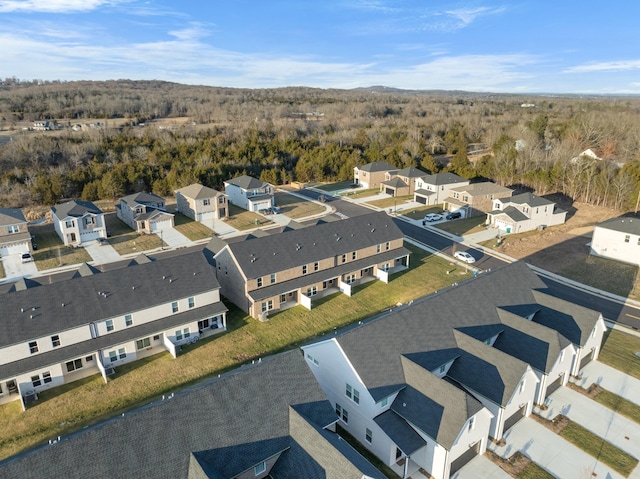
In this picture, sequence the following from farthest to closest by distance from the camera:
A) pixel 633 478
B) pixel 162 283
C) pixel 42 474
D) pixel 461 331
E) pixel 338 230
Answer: pixel 338 230, pixel 162 283, pixel 461 331, pixel 633 478, pixel 42 474

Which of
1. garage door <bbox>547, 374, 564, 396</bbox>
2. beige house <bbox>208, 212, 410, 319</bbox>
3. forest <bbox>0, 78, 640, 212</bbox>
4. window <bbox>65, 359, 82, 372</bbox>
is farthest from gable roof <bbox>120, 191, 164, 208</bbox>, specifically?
garage door <bbox>547, 374, 564, 396</bbox>

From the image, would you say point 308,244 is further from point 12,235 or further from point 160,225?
Answer: point 12,235

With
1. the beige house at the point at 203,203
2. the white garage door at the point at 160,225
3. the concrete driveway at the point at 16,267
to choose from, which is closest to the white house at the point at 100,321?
the concrete driveway at the point at 16,267

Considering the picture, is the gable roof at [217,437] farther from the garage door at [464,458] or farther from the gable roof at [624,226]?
the gable roof at [624,226]

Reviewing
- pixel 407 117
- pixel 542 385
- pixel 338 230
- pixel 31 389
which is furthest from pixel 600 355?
pixel 407 117

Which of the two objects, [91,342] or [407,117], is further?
[407,117]

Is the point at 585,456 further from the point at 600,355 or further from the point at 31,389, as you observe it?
the point at 31,389
